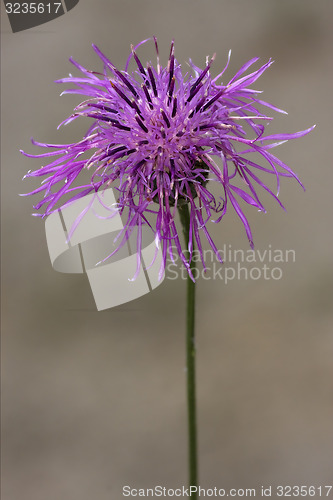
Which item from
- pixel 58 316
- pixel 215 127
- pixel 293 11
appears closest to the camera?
pixel 215 127

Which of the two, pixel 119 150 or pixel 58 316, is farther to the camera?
pixel 58 316

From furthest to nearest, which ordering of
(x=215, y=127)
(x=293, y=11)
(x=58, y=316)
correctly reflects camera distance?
(x=293, y=11) → (x=58, y=316) → (x=215, y=127)

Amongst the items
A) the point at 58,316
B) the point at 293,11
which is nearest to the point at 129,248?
the point at 58,316

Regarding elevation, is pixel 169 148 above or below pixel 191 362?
above

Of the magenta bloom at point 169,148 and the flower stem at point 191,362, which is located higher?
the magenta bloom at point 169,148

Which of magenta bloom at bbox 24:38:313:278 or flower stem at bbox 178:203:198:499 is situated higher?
magenta bloom at bbox 24:38:313:278

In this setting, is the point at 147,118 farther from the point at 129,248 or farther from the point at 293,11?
the point at 293,11

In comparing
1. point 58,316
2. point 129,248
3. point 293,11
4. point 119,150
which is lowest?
point 58,316

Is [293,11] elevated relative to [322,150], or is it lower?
elevated
